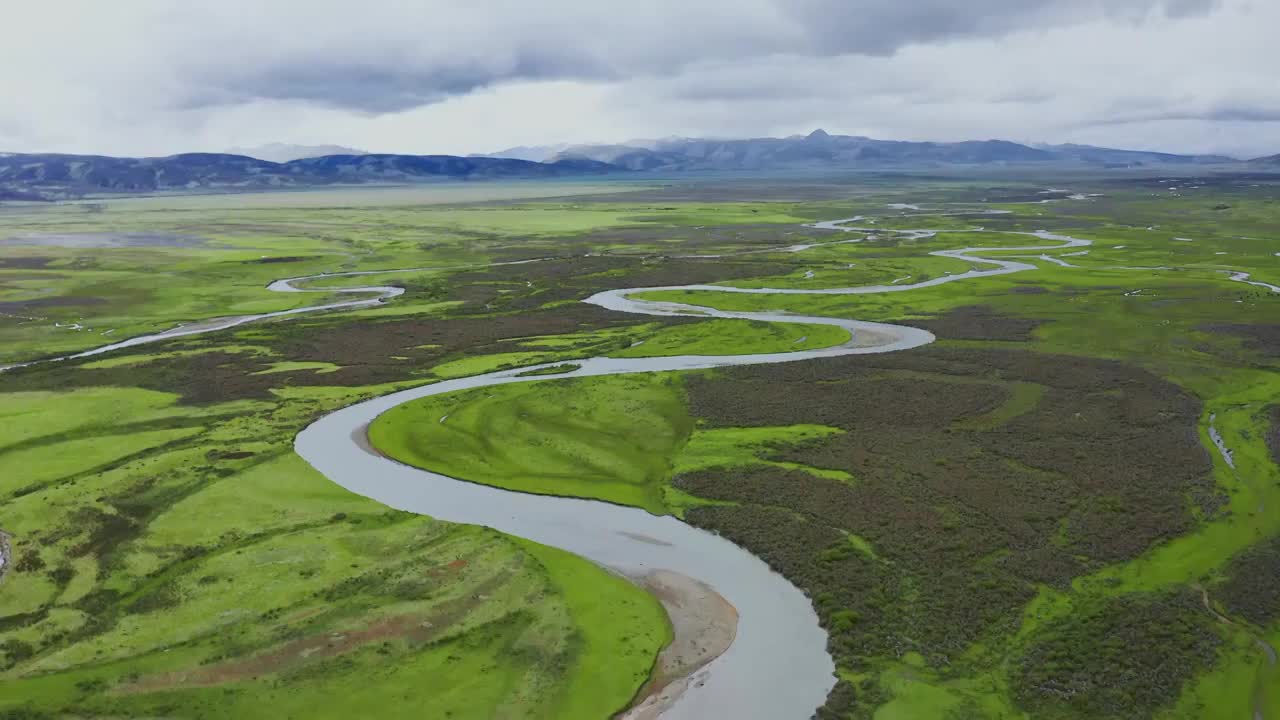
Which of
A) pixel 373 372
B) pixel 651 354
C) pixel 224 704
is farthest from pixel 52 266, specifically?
pixel 224 704

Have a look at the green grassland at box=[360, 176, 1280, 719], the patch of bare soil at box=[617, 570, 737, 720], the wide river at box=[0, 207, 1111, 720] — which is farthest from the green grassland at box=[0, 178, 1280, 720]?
the wide river at box=[0, 207, 1111, 720]

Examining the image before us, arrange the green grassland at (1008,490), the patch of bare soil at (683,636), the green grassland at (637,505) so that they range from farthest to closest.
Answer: the green grassland at (637,505), the green grassland at (1008,490), the patch of bare soil at (683,636)

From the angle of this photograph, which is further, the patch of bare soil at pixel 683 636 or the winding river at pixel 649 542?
the winding river at pixel 649 542

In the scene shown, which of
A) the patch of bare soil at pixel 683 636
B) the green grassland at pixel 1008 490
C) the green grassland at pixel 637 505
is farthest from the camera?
the green grassland at pixel 637 505

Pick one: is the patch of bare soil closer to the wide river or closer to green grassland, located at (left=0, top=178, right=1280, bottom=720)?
the wide river

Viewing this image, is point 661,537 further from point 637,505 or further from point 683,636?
point 683,636

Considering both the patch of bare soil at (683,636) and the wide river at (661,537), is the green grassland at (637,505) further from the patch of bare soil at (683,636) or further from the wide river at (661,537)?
the wide river at (661,537)

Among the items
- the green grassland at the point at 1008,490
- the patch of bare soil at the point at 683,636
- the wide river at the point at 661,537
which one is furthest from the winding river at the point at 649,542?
the green grassland at the point at 1008,490
